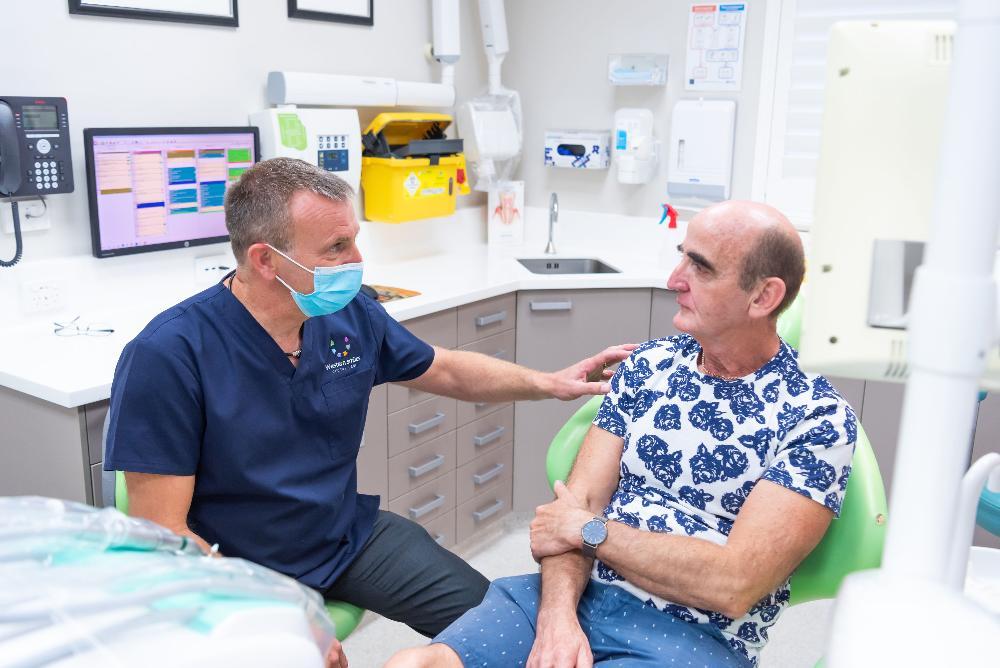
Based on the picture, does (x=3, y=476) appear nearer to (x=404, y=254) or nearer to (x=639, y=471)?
(x=639, y=471)

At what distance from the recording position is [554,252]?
3.87 meters

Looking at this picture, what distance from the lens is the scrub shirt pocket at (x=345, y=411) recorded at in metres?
1.85

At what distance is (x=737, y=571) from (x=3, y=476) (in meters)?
1.69

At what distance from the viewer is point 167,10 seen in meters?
2.68

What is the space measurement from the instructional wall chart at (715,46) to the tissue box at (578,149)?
0.42 meters

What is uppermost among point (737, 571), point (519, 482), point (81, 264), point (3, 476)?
point (81, 264)

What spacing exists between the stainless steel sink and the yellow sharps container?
0.41 meters

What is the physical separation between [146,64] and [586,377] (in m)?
1.60

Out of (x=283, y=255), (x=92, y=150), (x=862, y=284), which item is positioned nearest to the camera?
(x=862, y=284)

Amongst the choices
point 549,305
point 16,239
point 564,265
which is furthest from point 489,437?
point 16,239

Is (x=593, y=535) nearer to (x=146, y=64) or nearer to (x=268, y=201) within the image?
(x=268, y=201)

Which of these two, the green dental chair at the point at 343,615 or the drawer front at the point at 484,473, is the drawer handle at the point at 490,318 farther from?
the green dental chair at the point at 343,615

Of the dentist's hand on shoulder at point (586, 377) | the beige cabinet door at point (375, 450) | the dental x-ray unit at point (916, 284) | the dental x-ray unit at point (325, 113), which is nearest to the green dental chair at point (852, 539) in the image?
the dentist's hand on shoulder at point (586, 377)

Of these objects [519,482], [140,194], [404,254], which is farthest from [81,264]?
[519,482]
